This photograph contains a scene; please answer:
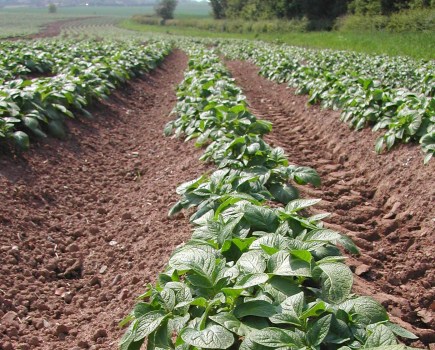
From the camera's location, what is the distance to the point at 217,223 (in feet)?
10.4

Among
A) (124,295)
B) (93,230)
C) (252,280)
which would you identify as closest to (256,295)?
(252,280)

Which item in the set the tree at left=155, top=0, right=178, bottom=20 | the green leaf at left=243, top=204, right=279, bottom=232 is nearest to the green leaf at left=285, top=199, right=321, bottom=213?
the green leaf at left=243, top=204, right=279, bottom=232

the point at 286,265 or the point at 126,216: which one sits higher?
the point at 286,265

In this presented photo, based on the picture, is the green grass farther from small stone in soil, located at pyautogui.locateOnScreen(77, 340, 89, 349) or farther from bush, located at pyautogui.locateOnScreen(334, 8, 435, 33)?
small stone in soil, located at pyautogui.locateOnScreen(77, 340, 89, 349)

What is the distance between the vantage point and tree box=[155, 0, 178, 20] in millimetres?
83500

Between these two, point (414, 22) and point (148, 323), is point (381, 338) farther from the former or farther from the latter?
point (414, 22)

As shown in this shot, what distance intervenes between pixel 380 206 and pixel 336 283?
11.0 ft

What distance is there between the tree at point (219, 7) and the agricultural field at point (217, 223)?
239 feet

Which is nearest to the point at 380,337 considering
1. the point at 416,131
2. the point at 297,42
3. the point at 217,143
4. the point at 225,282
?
the point at 225,282

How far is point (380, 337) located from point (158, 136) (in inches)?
278

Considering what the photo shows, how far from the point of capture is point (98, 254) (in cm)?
466

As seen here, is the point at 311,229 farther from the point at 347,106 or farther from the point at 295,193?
the point at 347,106

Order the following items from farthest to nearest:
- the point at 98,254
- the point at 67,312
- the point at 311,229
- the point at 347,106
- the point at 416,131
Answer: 1. the point at 347,106
2. the point at 416,131
3. the point at 98,254
4. the point at 67,312
5. the point at 311,229

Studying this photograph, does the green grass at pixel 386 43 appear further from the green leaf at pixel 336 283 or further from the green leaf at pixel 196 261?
the green leaf at pixel 196 261
